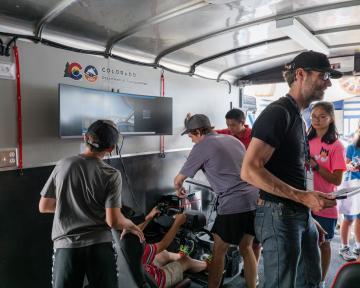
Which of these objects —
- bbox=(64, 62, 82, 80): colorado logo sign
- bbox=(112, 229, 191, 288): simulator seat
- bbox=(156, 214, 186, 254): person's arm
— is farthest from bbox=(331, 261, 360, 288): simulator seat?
bbox=(64, 62, 82, 80): colorado logo sign

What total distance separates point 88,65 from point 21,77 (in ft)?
2.22

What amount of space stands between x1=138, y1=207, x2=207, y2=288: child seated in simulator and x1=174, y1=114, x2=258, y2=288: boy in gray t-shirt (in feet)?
0.79

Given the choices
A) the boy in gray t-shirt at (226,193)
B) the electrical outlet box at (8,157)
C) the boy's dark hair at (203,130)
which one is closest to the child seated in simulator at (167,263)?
the boy in gray t-shirt at (226,193)

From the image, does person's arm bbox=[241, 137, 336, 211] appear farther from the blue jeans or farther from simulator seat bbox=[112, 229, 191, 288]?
simulator seat bbox=[112, 229, 191, 288]

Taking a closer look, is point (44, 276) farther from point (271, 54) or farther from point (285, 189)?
point (271, 54)

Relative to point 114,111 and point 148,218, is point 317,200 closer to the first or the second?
point 148,218

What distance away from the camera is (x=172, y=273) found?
8.20 ft

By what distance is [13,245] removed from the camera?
2328mm

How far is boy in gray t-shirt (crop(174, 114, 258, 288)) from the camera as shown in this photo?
2.49m

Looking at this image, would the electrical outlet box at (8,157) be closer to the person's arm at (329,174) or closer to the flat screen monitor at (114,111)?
the flat screen monitor at (114,111)

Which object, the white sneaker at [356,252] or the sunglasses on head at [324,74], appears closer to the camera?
the sunglasses on head at [324,74]

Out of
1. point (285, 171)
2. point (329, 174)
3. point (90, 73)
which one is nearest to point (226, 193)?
point (329, 174)

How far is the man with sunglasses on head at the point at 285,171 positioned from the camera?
59.9 inches

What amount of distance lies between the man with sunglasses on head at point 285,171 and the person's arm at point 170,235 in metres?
1.10
